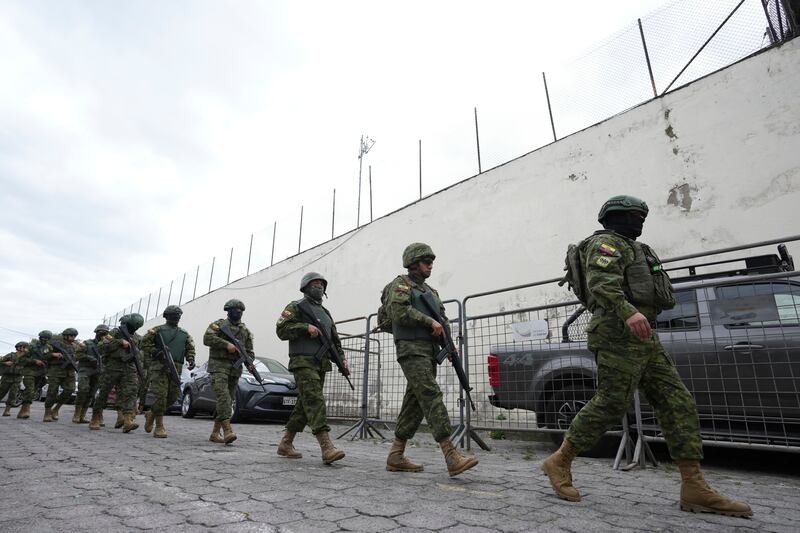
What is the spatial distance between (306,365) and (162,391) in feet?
10.8

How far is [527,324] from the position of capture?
4.90 meters

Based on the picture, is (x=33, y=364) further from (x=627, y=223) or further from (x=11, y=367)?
(x=627, y=223)

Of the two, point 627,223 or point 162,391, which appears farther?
point 162,391

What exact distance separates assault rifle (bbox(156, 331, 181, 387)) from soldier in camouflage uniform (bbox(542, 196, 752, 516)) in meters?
5.44

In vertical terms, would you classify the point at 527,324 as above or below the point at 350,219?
below

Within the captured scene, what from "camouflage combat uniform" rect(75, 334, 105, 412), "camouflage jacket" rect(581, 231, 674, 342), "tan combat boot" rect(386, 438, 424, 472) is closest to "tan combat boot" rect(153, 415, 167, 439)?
"camouflage combat uniform" rect(75, 334, 105, 412)

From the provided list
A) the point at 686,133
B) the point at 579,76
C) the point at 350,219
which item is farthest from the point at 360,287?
the point at 686,133

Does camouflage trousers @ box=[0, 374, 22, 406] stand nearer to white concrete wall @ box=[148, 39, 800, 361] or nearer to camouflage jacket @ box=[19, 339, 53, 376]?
camouflage jacket @ box=[19, 339, 53, 376]

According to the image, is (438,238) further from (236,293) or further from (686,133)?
(236,293)

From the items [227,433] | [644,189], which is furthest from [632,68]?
[227,433]

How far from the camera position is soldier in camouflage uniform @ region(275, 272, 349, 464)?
397cm

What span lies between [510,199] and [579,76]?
2822 mm

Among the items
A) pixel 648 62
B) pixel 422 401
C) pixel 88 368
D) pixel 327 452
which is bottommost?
pixel 327 452

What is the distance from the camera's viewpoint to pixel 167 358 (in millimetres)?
6406
